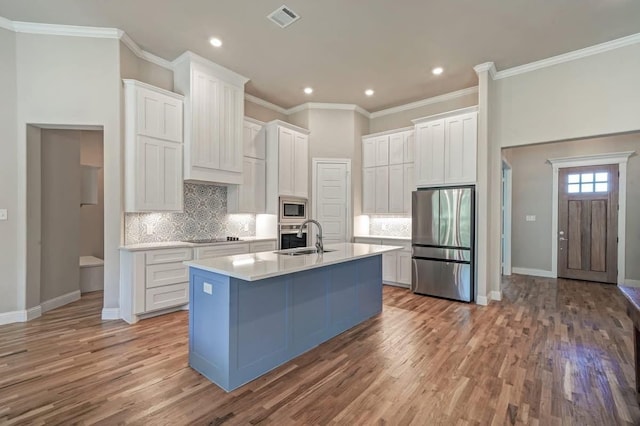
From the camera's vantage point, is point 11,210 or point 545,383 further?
point 11,210

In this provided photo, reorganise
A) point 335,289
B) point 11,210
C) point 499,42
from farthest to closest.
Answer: point 499,42 → point 11,210 → point 335,289

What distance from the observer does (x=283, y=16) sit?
128 inches

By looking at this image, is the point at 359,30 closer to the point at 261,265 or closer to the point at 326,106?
the point at 326,106

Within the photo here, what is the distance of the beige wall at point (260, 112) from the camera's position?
5.42 meters

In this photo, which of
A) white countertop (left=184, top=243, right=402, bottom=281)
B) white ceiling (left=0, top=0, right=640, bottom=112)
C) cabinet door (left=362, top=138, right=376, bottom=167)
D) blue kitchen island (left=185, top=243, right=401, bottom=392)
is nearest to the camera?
white countertop (left=184, top=243, right=402, bottom=281)

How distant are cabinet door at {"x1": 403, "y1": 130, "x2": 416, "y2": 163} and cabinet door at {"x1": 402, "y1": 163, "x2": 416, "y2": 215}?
0.38 ft

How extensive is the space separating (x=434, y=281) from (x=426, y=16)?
11.8 ft

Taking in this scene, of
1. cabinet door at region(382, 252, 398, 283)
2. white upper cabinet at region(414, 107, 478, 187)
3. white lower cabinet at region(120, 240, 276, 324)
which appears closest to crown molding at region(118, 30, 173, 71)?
white lower cabinet at region(120, 240, 276, 324)

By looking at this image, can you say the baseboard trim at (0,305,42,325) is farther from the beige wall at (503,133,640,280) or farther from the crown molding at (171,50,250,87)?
the beige wall at (503,133,640,280)

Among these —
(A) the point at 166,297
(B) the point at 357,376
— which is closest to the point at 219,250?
(A) the point at 166,297

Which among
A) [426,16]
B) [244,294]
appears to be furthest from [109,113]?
[426,16]

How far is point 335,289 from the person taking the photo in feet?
10.4

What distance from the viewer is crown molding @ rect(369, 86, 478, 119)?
5.10m

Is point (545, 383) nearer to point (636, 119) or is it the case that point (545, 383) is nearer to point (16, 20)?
point (636, 119)
